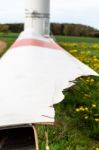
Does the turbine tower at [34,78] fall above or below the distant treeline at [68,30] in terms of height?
above

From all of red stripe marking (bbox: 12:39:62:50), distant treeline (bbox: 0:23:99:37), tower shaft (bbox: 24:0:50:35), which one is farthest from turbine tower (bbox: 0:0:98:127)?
distant treeline (bbox: 0:23:99:37)

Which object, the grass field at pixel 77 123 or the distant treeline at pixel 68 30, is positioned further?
the distant treeline at pixel 68 30

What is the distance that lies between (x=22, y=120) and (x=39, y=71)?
3.47 feet

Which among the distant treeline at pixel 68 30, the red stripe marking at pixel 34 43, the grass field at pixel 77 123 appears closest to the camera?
the red stripe marking at pixel 34 43

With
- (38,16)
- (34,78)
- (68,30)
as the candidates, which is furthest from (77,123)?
(68,30)

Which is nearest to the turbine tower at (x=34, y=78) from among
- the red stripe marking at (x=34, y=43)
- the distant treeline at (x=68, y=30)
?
the red stripe marking at (x=34, y=43)

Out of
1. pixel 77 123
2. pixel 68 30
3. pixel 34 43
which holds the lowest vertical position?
pixel 68 30

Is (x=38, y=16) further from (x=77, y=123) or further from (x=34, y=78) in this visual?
(x=34, y=78)

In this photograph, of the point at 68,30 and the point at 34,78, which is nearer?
the point at 34,78

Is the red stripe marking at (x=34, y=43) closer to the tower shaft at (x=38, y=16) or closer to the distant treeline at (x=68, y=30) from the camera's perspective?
the tower shaft at (x=38, y=16)

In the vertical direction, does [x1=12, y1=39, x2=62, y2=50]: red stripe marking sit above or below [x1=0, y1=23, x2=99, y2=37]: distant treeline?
above

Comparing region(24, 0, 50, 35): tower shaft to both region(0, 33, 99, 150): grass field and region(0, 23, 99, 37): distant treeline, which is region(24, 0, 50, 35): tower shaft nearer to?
region(0, 33, 99, 150): grass field

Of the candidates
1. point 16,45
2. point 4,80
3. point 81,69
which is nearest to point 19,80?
point 4,80

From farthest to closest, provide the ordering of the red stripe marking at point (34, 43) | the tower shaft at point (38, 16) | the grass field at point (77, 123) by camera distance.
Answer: the tower shaft at point (38, 16) → the grass field at point (77, 123) → the red stripe marking at point (34, 43)
